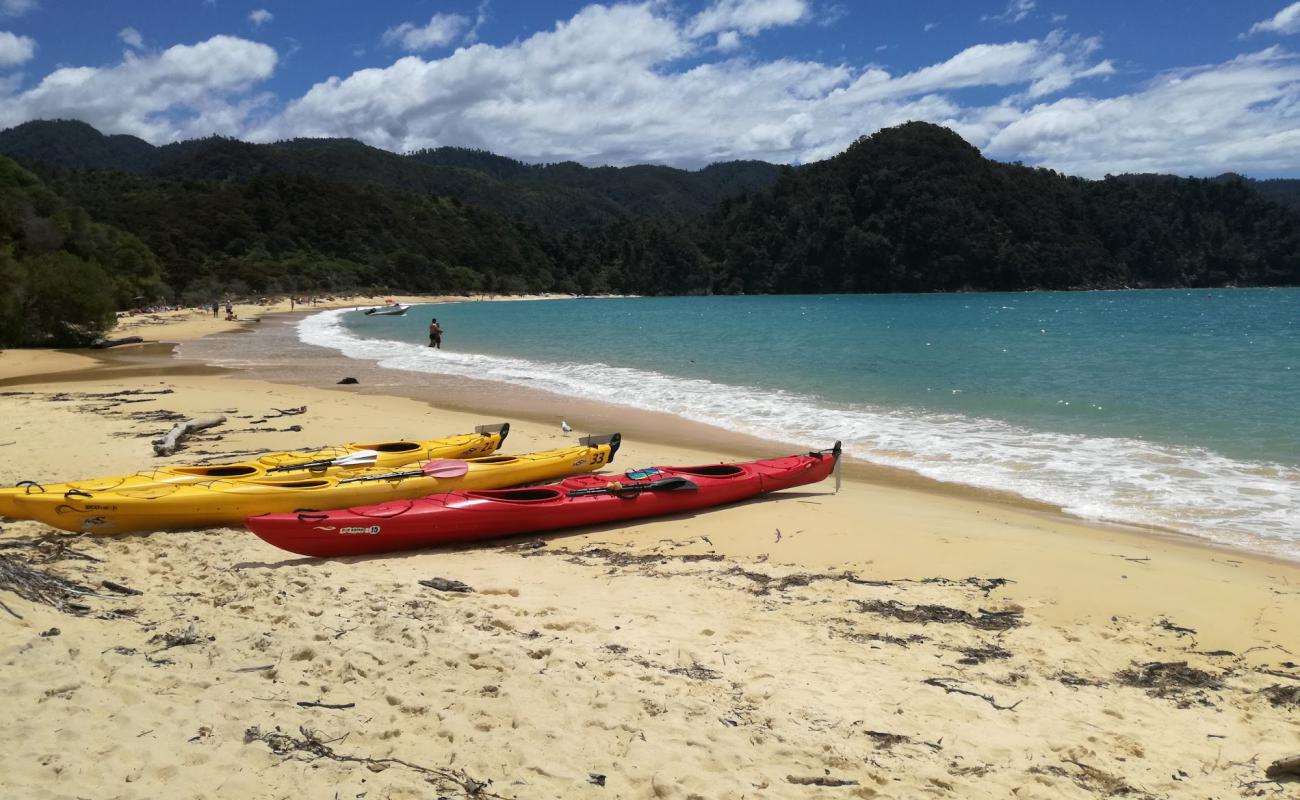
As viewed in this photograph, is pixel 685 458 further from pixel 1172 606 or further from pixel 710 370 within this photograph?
pixel 710 370

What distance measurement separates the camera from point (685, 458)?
946 cm

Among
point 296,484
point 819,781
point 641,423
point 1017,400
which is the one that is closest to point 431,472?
point 296,484

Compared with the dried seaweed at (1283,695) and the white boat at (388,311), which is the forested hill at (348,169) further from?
the dried seaweed at (1283,695)

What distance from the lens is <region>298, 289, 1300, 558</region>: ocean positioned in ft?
26.0

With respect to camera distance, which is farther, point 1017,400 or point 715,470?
point 1017,400

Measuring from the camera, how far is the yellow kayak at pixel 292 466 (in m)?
6.11

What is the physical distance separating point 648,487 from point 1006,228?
10775cm

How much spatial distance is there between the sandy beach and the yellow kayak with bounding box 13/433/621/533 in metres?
0.19

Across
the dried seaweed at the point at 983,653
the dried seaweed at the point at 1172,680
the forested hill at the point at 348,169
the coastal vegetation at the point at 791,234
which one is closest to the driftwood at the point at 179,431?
the dried seaweed at the point at 983,653

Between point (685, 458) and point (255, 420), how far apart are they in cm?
619

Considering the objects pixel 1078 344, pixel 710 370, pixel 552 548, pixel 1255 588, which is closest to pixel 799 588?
pixel 552 548

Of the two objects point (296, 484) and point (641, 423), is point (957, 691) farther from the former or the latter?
point (641, 423)

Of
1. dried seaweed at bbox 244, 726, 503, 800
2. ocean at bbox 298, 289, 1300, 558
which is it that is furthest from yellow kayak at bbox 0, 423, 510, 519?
ocean at bbox 298, 289, 1300, 558

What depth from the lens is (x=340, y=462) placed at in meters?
7.54
